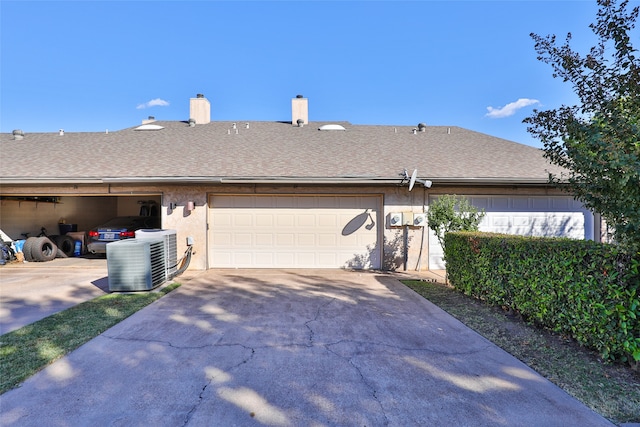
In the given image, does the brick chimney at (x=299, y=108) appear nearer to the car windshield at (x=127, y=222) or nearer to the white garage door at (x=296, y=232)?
the white garage door at (x=296, y=232)

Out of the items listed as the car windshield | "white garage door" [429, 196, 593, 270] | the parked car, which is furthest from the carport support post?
the car windshield

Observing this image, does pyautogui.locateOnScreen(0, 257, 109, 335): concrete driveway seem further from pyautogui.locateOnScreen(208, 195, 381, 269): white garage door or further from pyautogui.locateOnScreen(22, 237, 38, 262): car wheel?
pyautogui.locateOnScreen(208, 195, 381, 269): white garage door

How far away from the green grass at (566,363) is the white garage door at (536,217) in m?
3.97

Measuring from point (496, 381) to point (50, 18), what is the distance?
1240cm

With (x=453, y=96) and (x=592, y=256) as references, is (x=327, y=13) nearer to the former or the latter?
(x=453, y=96)

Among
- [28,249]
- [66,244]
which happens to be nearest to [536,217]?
[28,249]

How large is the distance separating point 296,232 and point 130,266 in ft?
13.4

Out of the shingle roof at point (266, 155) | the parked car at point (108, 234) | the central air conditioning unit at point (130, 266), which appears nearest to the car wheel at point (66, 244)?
the parked car at point (108, 234)

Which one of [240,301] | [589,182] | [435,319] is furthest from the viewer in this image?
[240,301]

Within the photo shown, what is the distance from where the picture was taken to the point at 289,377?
2762 mm

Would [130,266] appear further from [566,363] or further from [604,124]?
[604,124]

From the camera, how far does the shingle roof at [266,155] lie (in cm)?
778

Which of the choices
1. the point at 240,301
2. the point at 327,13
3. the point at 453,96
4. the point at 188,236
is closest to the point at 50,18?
the point at 188,236

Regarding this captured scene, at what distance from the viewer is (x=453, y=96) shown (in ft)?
39.3
